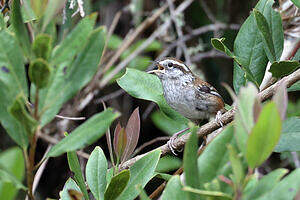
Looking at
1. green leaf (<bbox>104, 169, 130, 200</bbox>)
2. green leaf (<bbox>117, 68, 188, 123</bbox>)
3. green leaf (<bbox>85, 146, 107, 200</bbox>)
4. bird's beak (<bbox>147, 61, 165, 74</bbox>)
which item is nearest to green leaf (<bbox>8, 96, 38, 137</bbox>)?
green leaf (<bbox>104, 169, 130, 200</bbox>)

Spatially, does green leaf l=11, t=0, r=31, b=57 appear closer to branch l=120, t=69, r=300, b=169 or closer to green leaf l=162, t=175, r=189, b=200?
green leaf l=162, t=175, r=189, b=200

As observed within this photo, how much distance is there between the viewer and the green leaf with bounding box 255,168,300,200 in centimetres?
92


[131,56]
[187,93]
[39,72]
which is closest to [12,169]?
[39,72]

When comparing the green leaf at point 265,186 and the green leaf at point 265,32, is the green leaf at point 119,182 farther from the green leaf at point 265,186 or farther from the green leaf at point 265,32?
the green leaf at point 265,32

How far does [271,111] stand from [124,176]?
48 centimetres

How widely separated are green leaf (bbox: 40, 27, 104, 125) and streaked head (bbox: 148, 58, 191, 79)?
8.96 feet

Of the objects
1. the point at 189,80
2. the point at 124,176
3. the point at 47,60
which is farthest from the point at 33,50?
the point at 189,80

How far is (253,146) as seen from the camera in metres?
0.90

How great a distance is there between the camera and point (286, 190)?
3.04 feet

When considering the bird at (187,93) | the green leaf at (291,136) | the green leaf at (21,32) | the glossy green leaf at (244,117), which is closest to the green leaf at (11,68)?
the green leaf at (21,32)

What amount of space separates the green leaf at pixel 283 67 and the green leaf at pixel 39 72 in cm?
94

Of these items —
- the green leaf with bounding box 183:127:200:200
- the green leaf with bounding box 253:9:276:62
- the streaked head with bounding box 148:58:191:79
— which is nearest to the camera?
the green leaf with bounding box 183:127:200:200

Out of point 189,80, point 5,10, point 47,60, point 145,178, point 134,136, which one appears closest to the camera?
point 47,60

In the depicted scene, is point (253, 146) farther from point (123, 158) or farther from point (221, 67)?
point (221, 67)
